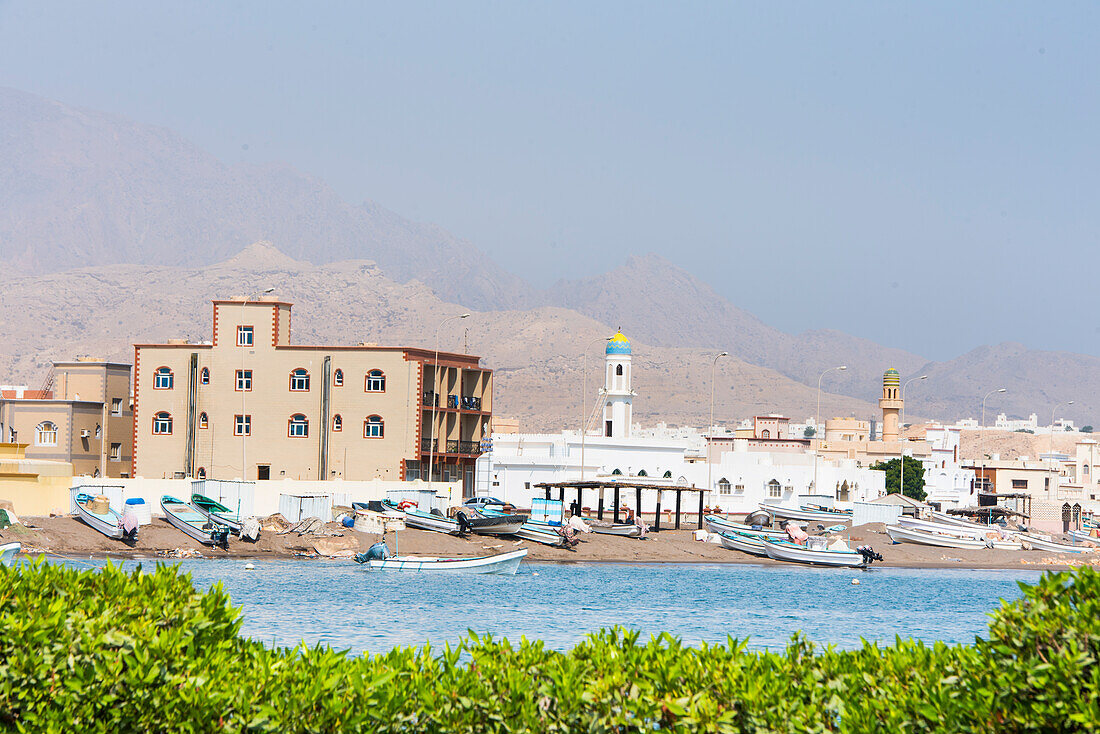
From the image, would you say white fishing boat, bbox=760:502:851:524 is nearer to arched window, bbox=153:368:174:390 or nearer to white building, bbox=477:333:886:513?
white building, bbox=477:333:886:513

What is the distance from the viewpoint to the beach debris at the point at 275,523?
55469mm

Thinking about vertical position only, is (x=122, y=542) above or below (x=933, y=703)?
below

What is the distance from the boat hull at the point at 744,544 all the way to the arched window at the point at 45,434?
42.5 metres

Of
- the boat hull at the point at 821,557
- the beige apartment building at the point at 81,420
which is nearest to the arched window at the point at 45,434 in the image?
the beige apartment building at the point at 81,420

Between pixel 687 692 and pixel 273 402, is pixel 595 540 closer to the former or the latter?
pixel 273 402

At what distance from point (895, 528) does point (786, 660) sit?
66418 millimetres

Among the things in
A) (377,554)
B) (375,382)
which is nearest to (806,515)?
(375,382)

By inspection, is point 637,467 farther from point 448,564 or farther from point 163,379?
point 448,564

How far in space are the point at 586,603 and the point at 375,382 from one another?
33.6 meters

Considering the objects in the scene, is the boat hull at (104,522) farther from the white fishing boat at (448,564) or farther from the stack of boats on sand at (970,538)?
the stack of boats on sand at (970,538)

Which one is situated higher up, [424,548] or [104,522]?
[104,522]

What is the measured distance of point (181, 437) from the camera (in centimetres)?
7306

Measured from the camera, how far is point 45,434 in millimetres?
75438

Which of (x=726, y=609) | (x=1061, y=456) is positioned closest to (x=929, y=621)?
(x=726, y=609)
